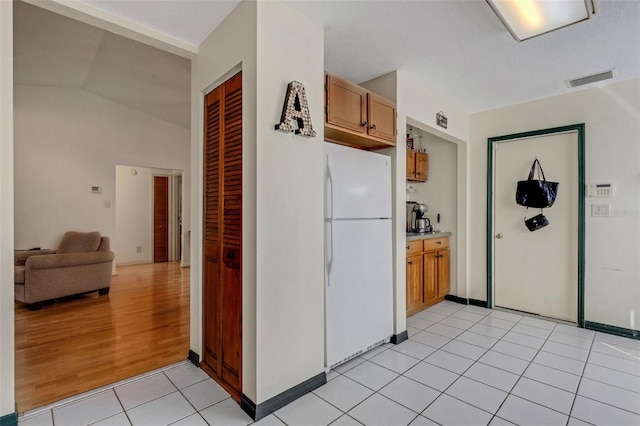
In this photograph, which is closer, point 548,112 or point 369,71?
point 369,71

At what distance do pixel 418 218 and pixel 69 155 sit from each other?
5729 mm

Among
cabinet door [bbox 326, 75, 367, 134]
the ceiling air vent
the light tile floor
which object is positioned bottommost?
the light tile floor

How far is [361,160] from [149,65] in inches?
127

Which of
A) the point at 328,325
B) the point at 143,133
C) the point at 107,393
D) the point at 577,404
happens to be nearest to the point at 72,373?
the point at 107,393

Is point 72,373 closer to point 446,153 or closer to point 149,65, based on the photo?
point 149,65

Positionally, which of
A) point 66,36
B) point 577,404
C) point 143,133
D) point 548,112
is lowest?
point 577,404

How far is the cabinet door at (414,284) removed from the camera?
A: 3551 millimetres

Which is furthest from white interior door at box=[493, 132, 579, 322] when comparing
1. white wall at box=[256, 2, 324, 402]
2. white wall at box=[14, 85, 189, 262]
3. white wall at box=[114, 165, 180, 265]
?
white wall at box=[114, 165, 180, 265]

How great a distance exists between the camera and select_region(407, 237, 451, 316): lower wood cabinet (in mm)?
3590

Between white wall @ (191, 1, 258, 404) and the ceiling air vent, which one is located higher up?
the ceiling air vent

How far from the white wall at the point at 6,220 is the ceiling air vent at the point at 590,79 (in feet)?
14.6

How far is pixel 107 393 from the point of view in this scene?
6.82 ft

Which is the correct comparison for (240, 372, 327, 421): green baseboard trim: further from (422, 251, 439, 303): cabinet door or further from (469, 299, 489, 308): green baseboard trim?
(469, 299, 489, 308): green baseboard trim

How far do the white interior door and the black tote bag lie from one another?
0.22ft
